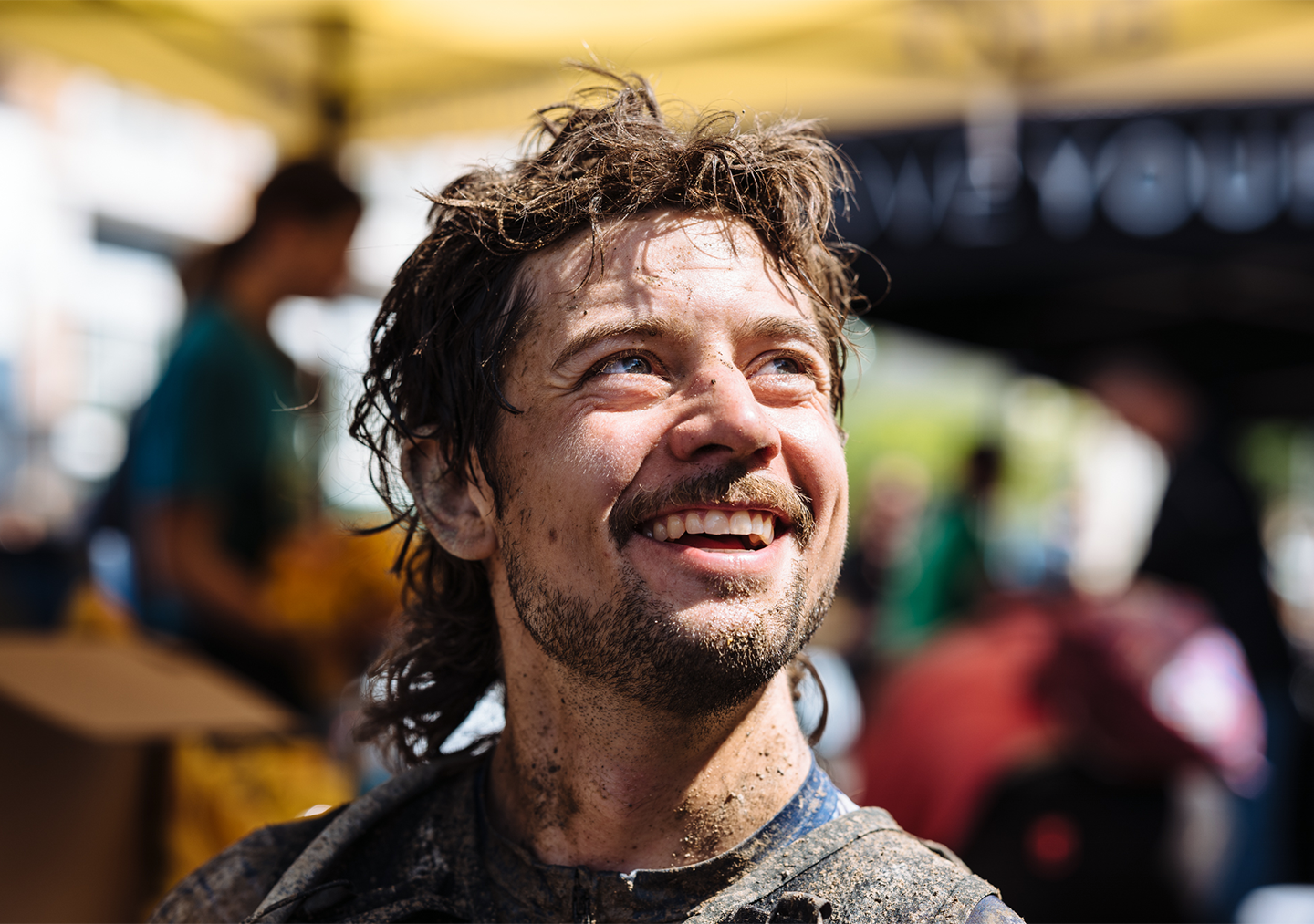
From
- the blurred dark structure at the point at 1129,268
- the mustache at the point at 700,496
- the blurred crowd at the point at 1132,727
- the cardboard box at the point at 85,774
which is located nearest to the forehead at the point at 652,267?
the mustache at the point at 700,496

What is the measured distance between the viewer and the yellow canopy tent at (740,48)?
3477 mm

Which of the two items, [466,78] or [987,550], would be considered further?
[987,550]

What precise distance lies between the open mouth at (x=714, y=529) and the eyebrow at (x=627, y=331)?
222 millimetres

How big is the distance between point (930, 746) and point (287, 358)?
209 cm

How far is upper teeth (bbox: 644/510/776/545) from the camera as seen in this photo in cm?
130

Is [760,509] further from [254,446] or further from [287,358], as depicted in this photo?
[287,358]

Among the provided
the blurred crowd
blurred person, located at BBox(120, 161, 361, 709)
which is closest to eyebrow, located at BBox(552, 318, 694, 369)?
the blurred crowd

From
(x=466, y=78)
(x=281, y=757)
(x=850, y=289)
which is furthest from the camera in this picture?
(x=466, y=78)

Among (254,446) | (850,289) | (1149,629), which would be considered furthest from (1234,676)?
(254,446)

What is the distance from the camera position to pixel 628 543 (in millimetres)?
1305

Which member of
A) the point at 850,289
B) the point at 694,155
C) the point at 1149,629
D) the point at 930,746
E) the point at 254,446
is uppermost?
the point at 694,155

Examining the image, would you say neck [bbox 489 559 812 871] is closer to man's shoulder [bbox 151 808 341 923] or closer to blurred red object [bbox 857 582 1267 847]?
man's shoulder [bbox 151 808 341 923]

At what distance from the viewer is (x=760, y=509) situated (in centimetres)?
133

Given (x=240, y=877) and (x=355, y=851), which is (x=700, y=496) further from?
(x=240, y=877)
